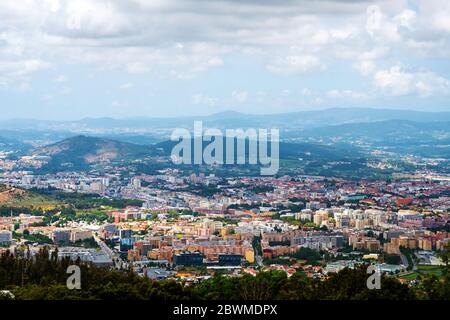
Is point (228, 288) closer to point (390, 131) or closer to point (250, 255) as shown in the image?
point (250, 255)

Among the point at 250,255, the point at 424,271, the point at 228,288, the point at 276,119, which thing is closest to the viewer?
the point at 228,288

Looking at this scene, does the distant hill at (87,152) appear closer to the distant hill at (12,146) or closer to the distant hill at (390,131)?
the distant hill at (12,146)

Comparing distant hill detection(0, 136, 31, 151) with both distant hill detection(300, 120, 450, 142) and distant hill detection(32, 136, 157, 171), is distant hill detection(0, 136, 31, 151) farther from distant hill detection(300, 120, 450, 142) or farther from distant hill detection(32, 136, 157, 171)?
distant hill detection(300, 120, 450, 142)

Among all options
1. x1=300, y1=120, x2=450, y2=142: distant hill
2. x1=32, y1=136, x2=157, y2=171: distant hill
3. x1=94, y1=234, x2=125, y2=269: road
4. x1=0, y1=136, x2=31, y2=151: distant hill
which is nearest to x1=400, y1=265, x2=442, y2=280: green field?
x1=94, y1=234, x2=125, y2=269: road

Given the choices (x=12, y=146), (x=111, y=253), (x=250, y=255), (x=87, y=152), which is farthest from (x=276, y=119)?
(x=250, y=255)

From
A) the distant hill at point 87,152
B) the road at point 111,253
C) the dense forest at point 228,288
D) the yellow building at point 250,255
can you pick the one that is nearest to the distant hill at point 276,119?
the distant hill at point 87,152

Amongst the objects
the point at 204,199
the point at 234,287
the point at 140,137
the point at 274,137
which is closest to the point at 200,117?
the point at 140,137
